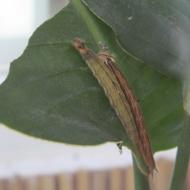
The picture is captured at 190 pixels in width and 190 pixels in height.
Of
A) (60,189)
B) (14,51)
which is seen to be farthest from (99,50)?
(14,51)

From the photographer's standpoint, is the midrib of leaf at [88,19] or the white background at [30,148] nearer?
the midrib of leaf at [88,19]

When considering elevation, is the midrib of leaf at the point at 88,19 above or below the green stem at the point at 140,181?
above

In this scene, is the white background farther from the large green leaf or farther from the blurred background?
the large green leaf

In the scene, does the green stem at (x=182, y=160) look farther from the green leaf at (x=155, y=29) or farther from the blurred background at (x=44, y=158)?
the blurred background at (x=44, y=158)

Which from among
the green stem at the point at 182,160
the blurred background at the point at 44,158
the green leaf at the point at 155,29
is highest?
the green leaf at the point at 155,29

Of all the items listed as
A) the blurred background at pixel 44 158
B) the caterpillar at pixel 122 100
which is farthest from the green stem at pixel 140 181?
the blurred background at pixel 44 158
